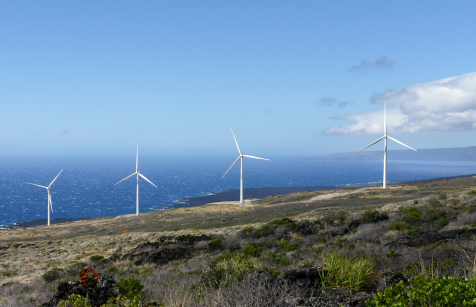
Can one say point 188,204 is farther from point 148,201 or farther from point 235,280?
point 235,280

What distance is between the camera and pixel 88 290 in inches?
288

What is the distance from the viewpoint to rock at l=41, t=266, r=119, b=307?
723 cm

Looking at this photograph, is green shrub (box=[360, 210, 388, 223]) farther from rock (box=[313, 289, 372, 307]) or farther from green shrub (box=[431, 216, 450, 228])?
rock (box=[313, 289, 372, 307])

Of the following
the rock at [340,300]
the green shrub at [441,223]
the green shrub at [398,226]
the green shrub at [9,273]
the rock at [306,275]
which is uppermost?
the rock at [340,300]

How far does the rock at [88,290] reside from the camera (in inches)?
285

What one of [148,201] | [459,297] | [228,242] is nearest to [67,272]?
[228,242]

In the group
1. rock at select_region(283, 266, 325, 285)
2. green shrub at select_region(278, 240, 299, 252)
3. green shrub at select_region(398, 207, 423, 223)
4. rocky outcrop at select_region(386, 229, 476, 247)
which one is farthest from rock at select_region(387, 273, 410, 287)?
green shrub at select_region(398, 207, 423, 223)

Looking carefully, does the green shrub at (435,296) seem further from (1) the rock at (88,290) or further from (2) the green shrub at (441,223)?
(2) the green shrub at (441,223)

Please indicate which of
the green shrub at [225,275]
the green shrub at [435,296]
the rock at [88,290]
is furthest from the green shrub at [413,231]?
the rock at [88,290]

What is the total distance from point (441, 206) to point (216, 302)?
22.3 m

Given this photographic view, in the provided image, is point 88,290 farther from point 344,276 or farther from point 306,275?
point 344,276

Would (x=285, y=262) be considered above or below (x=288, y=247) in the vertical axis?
above

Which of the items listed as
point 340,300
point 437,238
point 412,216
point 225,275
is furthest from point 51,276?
point 412,216

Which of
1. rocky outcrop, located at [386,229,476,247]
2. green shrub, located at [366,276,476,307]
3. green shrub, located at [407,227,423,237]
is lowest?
green shrub, located at [407,227,423,237]
